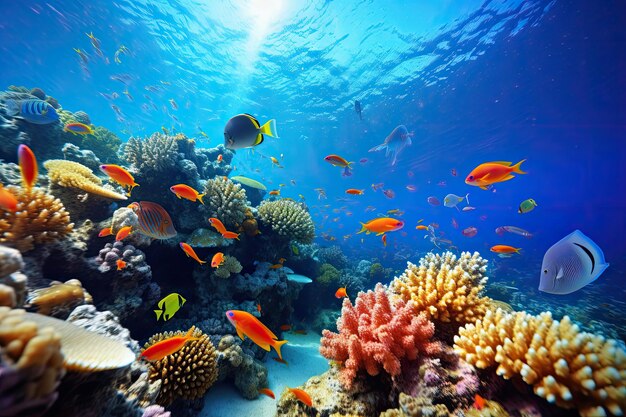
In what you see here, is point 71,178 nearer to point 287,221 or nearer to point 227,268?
point 227,268

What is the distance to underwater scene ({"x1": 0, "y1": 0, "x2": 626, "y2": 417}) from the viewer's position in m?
1.86

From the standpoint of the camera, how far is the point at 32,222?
2.83 meters

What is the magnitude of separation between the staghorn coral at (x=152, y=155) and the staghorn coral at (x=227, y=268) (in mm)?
2933

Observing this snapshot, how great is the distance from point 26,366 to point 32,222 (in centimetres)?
292

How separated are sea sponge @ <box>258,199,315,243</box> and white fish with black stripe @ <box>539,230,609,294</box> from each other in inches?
184

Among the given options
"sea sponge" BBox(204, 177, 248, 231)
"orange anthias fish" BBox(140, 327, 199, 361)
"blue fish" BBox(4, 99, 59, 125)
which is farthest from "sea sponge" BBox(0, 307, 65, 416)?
"blue fish" BBox(4, 99, 59, 125)

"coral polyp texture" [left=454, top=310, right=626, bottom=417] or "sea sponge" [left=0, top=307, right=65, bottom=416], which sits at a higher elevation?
"coral polyp texture" [left=454, top=310, right=626, bottom=417]

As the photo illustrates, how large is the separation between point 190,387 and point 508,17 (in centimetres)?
2030

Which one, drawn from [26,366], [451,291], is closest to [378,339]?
[451,291]

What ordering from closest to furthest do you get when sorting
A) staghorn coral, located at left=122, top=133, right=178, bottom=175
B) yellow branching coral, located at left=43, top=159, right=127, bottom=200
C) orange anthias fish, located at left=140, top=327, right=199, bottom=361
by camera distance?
orange anthias fish, located at left=140, top=327, right=199, bottom=361 < yellow branching coral, located at left=43, top=159, right=127, bottom=200 < staghorn coral, located at left=122, top=133, right=178, bottom=175

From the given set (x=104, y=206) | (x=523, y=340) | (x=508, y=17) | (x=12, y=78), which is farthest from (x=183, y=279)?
(x=12, y=78)

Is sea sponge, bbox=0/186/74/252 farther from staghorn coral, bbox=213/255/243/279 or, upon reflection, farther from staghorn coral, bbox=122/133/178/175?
staghorn coral, bbox=122/133/178/175

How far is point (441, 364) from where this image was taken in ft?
7.98

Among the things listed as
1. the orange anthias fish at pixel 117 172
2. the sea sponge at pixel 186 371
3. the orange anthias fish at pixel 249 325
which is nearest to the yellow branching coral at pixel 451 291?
the orange anthias fish at pixel 249 325
